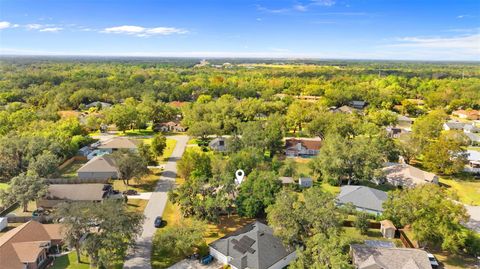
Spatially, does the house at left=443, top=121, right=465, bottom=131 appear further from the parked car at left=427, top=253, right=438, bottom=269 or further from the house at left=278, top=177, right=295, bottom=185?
the parked car at left=427, top=253, right=438, bottom=269

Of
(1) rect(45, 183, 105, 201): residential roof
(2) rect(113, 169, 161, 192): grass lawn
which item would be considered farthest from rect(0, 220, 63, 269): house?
(2) rect(113, 169, 161, 192): grass lawn

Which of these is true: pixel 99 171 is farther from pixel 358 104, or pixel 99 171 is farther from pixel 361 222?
pixel 358 104

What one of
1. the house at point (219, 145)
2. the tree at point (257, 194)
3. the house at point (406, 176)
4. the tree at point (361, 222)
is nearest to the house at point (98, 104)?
the house at point (219, 145)

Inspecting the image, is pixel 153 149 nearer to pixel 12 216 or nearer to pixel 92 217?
pixel 12 216

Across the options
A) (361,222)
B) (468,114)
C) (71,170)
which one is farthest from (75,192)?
(468,114)

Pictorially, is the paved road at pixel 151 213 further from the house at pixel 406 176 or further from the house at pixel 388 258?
the house at pixel 406 176

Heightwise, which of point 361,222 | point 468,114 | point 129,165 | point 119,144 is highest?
point 129,165

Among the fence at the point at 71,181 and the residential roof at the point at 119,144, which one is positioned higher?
the residential roof at the point at 119,144
